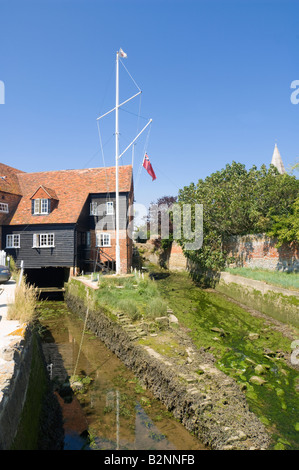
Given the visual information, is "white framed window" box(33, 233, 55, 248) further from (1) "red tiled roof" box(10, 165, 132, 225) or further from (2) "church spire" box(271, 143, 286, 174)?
(2) "church spire" box(271, 143, 286, 174)

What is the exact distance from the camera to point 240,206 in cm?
2323

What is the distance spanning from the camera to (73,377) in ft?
31.8

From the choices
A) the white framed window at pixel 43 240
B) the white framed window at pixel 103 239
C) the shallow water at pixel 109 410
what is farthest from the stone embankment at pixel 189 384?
the white framed window at pixel 103 239

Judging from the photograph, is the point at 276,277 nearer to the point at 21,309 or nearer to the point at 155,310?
the point at 155,310

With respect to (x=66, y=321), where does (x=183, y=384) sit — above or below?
above

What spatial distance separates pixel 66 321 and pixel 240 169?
2828cm

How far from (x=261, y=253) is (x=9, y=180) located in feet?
81.4

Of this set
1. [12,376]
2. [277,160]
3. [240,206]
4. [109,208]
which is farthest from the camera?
[277,160]

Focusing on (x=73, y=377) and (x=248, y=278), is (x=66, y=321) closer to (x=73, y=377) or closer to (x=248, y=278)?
(x=73, y=377)

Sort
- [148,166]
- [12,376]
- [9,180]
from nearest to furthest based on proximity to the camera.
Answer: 1. [12,376]
2. [148,166]
3. [9,180]

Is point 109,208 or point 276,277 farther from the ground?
point 109,208

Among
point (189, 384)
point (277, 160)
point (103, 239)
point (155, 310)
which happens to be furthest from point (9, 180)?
point (277, 160)

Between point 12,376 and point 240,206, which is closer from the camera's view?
point 12,376
